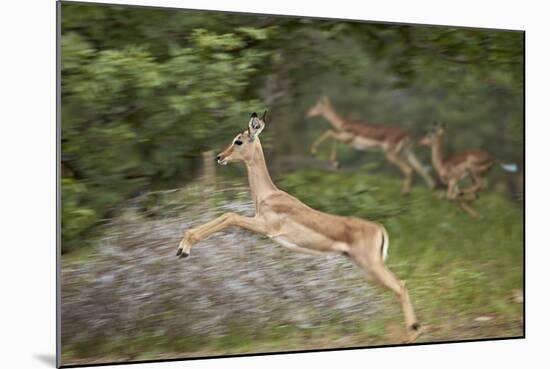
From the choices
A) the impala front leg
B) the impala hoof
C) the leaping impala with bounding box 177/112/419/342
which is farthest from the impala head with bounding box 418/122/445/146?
the impala hoof

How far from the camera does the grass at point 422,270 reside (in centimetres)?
610

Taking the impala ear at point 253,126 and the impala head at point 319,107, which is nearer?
the impala ear at point 253,126

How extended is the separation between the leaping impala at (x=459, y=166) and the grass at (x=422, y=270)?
0.08 meters

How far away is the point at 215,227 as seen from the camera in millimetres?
6062

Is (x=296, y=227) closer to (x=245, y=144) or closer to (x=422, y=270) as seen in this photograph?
(x=245, y=144)

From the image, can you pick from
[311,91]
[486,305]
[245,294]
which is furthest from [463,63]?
[245,294]

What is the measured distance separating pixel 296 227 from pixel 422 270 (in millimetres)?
871

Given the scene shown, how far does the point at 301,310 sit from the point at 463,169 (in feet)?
4.65

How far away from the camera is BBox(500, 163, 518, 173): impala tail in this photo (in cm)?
679

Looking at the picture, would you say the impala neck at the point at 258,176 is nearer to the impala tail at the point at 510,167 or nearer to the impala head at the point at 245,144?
the impala head at the point at 245,144

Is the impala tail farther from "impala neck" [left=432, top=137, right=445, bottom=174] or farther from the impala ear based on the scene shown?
the impala ear

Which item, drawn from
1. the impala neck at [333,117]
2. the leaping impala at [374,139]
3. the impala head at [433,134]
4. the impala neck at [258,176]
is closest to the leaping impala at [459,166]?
the impala head at [433,134]

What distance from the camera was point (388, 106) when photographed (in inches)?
255

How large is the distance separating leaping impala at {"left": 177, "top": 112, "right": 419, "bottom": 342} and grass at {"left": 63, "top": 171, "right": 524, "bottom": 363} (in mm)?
56
